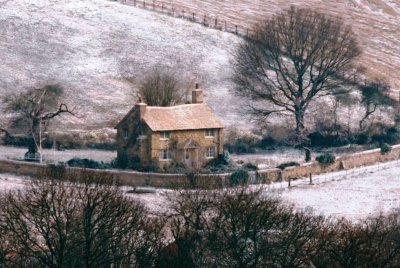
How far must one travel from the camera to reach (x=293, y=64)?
419 feet

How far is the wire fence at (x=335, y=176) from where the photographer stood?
99.5m

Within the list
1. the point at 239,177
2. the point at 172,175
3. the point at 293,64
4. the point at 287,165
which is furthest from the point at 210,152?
the point at 293,64

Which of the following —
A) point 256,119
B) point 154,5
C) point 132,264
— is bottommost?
point 132,264

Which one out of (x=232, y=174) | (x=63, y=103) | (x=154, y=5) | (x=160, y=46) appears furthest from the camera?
(x=154, y=5)

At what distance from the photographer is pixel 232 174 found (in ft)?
320

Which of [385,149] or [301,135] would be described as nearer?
[385,149]

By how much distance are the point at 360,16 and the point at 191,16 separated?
2684 cm

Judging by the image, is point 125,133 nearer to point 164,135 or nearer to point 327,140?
point 164,135

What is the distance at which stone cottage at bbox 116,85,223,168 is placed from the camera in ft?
334

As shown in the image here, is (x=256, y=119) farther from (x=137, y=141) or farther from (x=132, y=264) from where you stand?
(x=132, y=264)

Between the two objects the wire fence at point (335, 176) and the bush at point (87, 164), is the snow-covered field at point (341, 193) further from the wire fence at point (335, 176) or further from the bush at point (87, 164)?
the bush at point (87, 164)

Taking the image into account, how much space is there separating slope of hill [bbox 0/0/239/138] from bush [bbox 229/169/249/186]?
19488mm

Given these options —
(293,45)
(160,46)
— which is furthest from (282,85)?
(160,46)

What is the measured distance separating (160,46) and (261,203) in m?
58.5
